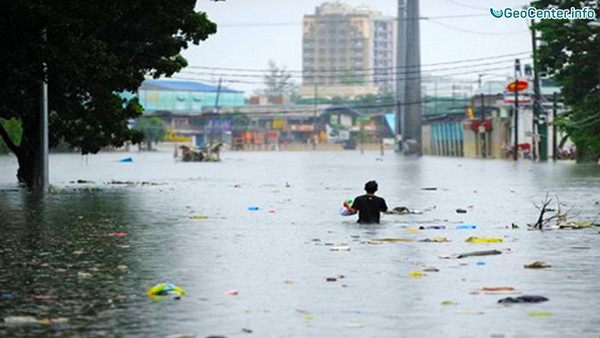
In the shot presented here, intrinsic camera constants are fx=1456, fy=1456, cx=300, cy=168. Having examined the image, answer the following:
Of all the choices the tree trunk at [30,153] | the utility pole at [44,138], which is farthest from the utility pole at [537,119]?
the utility pole at [44,138]

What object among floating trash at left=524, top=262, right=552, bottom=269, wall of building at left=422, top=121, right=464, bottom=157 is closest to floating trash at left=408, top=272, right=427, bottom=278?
floating trash at left=524, top=262, right=552, bottom=269

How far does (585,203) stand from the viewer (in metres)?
36.0

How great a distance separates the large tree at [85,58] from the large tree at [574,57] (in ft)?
125

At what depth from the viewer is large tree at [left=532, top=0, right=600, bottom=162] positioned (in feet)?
264

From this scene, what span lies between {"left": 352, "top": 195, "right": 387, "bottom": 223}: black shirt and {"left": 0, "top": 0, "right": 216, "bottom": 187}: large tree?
8111 millimetres

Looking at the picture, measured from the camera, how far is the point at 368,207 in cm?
2638

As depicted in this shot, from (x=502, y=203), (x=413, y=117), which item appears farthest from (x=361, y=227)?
(x=413, y=117)

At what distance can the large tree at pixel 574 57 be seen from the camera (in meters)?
80.4

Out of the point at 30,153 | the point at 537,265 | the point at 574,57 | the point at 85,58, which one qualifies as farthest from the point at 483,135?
the point at 537,265

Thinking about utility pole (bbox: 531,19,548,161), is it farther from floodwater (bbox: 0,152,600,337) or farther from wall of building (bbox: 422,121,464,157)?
floodwater (bbox: 0,152,600,337)

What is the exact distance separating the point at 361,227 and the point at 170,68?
20.3m

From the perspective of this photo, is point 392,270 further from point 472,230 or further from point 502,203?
point 502,203

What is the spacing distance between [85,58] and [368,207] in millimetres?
9510

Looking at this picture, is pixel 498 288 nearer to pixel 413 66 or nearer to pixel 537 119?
pixel 537 119
